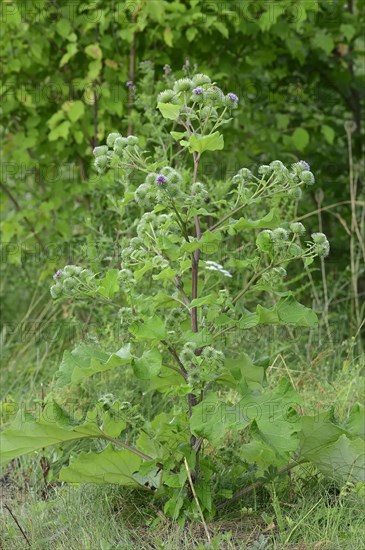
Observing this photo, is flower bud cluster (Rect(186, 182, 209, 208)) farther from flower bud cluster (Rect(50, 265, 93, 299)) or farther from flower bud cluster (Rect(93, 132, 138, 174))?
flower bud cluster (Rect(50, 265, 93, 299))

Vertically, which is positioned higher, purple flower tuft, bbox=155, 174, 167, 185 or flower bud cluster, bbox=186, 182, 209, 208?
purple flower tuft, bbox=155, 174, 167, 185

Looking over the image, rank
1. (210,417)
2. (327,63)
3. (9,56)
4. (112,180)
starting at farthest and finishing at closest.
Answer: (327,63) → (9,56) → (112,180) → (210,417)

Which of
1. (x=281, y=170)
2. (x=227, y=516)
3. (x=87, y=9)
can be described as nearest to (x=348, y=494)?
(x=227, y=516)

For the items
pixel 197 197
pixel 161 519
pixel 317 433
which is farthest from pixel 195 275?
pixel 161 519

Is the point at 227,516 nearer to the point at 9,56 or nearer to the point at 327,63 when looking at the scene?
Answer: the point at 9,56

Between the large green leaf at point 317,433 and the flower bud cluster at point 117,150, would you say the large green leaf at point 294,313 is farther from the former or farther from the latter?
the flower bud cluster at point 117,150

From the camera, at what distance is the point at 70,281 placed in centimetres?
283

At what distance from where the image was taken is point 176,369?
→ 303 centimetres

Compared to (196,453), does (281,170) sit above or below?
above

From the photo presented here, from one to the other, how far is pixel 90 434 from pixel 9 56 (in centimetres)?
308

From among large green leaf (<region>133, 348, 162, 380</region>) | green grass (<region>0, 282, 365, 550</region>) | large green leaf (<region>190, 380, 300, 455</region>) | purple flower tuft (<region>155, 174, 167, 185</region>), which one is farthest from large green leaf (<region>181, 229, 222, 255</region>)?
green grass (<region>0, 282, 365, 550</region>)

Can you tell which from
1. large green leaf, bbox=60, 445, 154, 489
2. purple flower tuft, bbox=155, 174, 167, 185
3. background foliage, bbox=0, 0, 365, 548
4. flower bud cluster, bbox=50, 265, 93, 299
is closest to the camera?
purple flower tuft, bbox=155, 174, 167, 185

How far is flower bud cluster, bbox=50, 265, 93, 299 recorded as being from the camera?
284cm

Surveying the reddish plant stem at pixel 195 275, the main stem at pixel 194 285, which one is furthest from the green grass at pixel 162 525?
the reddish plant stem at pixel 195 275
